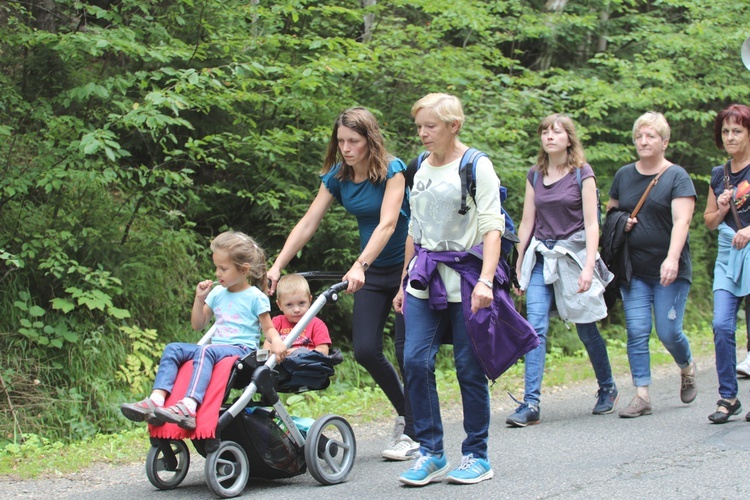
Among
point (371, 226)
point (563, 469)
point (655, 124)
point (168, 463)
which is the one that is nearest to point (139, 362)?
point (168, 463)

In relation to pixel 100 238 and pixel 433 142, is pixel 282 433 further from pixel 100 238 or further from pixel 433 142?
pixel 100 238

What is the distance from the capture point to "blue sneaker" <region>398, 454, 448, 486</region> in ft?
15.0

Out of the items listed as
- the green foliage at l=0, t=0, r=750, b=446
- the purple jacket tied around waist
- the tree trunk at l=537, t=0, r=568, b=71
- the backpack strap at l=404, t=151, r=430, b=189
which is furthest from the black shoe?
the tree trunk at l=537, t=0, r=568, b=71

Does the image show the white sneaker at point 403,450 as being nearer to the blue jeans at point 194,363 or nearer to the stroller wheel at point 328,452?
the stroller wheel at point 328,452

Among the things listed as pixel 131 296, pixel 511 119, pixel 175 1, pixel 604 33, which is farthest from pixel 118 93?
pixel 604 33

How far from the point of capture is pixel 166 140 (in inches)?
377

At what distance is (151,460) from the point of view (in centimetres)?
460

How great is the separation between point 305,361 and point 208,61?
5.43 metres

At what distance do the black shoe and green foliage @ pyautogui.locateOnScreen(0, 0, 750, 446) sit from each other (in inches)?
162

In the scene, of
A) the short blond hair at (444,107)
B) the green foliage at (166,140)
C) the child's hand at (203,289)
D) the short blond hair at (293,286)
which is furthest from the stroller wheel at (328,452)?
the green foliage at (166,140)

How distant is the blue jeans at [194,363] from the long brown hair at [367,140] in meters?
1.39

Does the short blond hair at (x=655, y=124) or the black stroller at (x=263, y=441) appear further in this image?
the short blond hair at (x=655, y=124)

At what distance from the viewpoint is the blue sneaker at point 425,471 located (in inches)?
180

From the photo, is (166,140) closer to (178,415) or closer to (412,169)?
(412,169)
